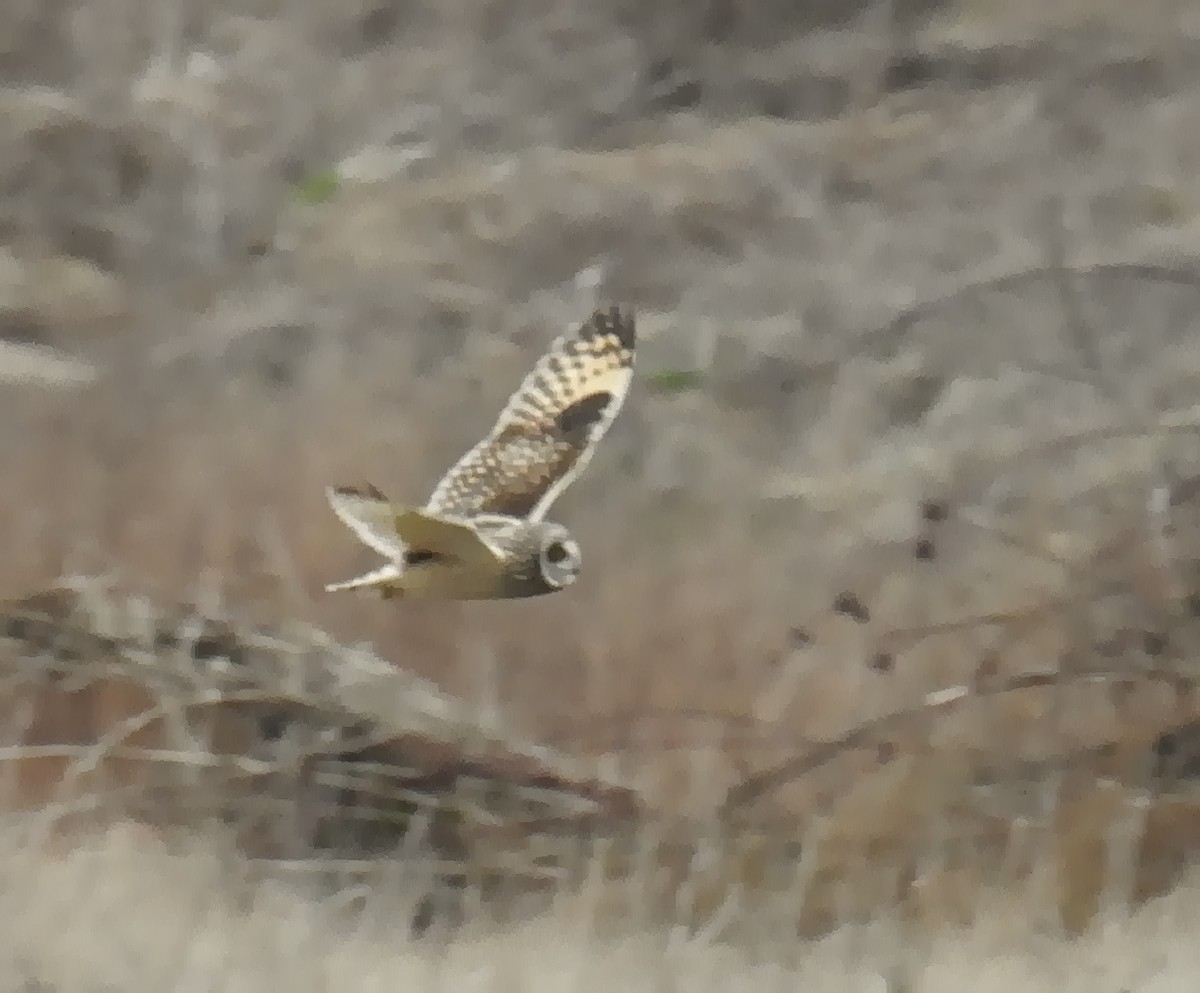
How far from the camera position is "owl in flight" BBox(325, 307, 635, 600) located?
0.81 m

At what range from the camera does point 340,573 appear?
91 centimetres

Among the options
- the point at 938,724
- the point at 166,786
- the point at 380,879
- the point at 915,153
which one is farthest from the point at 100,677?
the point at 915,153

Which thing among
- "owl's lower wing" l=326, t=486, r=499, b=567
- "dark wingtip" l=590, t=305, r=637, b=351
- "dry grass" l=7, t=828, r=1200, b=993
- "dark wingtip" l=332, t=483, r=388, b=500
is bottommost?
"dry grass" l=7, t=828, r=1200, b=993

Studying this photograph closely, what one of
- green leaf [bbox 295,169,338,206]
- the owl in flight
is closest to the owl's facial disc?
the owl in flight

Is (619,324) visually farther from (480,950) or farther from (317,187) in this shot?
(480,950)

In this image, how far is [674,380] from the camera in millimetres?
956

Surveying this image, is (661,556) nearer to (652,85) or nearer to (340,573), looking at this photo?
(340,573)

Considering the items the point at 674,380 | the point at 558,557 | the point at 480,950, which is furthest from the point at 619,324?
the point at 480,950

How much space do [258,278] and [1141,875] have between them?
0.77 metres

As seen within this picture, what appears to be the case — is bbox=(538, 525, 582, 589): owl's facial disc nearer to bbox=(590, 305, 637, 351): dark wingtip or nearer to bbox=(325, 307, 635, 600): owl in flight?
bbox=(325, 307, 635, 600): owl in flight

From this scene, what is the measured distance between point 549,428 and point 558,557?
10 cm

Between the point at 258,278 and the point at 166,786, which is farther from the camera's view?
the point at 258,278

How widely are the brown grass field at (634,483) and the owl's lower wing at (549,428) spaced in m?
0.03

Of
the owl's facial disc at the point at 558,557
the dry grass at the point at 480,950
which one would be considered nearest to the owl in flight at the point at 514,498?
the owl's facial disc at the point at 558,557
